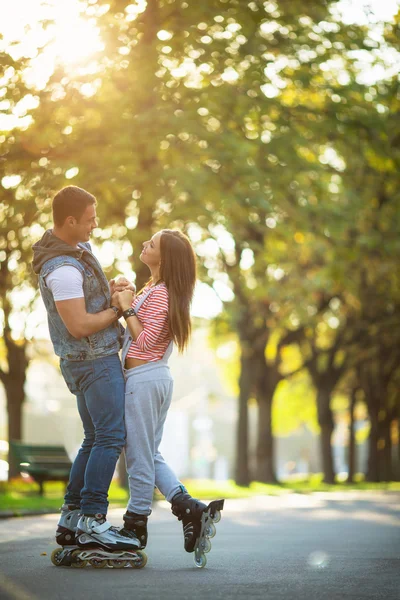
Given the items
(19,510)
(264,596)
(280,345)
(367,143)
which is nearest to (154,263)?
(264,596)

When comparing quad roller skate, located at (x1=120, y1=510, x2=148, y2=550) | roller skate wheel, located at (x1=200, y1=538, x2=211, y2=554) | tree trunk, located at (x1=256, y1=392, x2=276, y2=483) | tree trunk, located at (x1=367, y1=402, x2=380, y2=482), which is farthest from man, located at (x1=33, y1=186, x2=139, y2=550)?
tree trunk, located at (x1=367, y1=402, x2=380, y2=482)

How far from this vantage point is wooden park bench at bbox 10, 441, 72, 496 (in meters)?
19.0

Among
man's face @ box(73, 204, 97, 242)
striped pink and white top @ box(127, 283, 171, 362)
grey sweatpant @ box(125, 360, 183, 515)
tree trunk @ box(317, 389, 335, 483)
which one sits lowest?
tree trunk @ box(317, 389, 335, 483)

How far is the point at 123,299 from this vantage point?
21.3 feet

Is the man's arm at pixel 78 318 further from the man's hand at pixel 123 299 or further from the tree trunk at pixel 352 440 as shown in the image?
the tree trunk at pixel 352 440

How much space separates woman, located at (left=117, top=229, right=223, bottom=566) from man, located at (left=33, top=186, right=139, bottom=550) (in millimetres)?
92

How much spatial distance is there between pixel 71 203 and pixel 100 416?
4.03 feet

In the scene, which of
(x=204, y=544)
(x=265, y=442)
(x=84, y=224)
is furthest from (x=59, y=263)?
(x=265, y=442)

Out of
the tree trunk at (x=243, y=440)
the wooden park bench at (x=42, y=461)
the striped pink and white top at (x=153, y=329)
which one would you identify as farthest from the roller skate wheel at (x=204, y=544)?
the tree trunk at (x=243, y=440)

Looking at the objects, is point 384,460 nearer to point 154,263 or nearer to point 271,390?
point 271,390

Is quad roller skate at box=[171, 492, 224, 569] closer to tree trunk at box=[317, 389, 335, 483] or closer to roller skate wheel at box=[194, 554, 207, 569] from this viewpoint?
roller skate wheel at box=[194, 554, 207, 569]

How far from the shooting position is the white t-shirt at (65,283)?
20.7 feet

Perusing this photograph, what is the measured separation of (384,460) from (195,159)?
2678 cm

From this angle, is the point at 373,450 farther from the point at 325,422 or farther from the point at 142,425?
the point at 142,425
